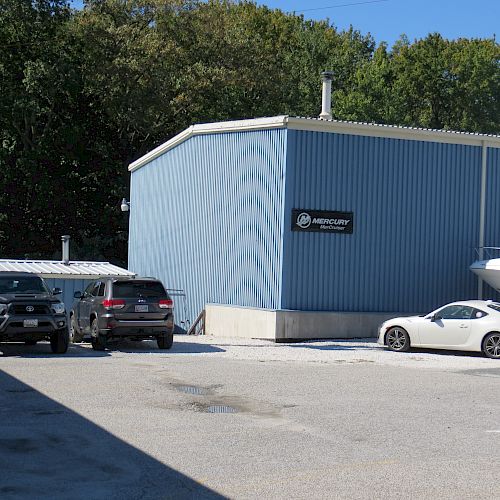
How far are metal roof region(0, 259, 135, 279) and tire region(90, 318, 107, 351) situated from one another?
6.59 metres

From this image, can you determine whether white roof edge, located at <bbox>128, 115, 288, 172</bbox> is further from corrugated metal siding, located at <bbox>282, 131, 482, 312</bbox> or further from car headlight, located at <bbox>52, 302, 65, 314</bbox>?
car headlight, located at <bbox>52, 302, 65, 314</bbox>

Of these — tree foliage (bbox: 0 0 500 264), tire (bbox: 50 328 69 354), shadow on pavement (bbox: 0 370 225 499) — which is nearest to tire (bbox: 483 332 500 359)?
tire (bbox: 50 328 69 354)

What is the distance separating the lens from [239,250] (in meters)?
26.6

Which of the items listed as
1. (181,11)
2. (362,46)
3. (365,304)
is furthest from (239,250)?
(362,46)

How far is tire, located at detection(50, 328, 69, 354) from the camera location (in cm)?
1970

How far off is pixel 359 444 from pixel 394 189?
17.1m

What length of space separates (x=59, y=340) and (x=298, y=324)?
7.41 metres

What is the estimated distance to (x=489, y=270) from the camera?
2562 centimetres

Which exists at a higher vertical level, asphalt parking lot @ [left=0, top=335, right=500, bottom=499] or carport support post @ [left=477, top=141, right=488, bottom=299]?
carport support post @ [left=477, top=141, right=488, bottom=299]

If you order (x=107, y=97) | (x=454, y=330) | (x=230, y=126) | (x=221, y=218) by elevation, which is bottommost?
(x=454, y=330)

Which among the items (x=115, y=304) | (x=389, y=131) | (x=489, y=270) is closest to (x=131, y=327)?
(x=115, y=304)

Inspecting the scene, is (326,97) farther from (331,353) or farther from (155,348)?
(155,348)

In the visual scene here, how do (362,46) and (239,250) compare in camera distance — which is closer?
(239,250)

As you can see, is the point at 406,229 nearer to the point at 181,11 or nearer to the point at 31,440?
the point at 31,440
